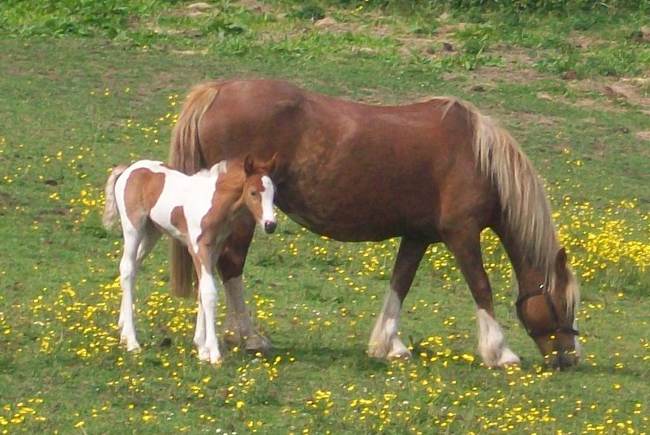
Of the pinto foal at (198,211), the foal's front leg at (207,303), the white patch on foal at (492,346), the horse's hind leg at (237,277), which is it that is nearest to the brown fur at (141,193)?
the pinto foal at (198,211)

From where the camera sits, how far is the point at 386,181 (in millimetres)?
9484

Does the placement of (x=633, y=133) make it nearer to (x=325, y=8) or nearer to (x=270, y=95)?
(x=325, y=8)

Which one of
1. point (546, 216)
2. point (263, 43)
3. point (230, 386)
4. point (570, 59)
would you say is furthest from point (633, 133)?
point (230, 386)

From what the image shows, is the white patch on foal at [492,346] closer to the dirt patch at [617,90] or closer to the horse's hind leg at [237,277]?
the horse's hind leg at [237,277]

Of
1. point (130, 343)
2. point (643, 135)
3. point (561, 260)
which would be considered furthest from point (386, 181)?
point (643, 135)

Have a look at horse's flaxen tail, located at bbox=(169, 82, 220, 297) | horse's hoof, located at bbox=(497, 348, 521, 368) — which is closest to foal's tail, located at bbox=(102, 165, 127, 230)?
horse's flaxen tail, located at bbox=(169, 82, 220, 297)

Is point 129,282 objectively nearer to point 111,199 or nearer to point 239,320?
point 111,199

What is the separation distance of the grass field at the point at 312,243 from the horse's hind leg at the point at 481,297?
0.15 metres

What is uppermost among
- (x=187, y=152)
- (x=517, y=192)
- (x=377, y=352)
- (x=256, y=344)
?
(x=187, y=152)

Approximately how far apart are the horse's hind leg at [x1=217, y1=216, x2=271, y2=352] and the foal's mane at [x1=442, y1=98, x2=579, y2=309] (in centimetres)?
144

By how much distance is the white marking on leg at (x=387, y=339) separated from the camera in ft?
31.3

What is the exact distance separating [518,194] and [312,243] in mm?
3397

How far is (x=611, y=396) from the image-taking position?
8992 millimetres

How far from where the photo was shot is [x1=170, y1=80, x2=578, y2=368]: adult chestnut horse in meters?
9.41
